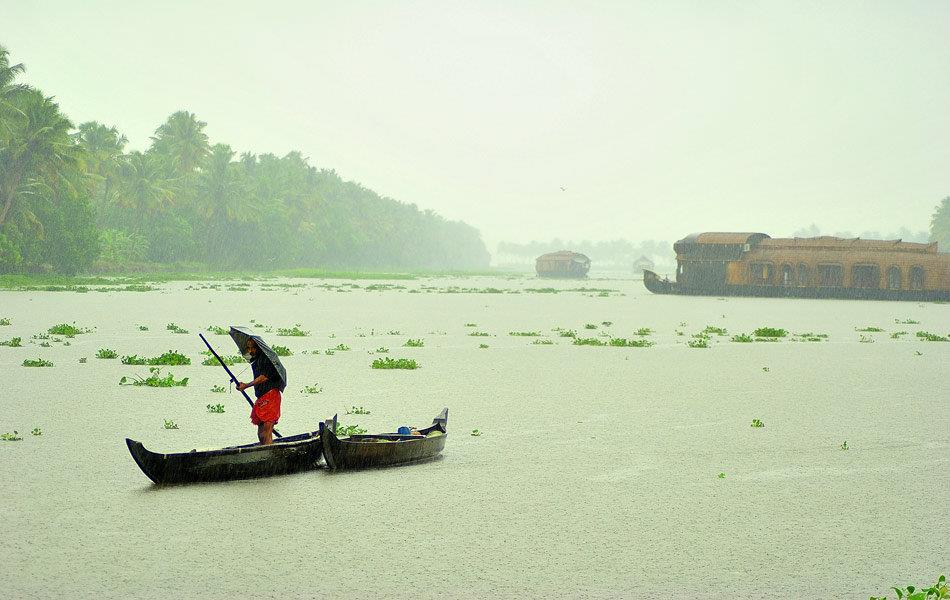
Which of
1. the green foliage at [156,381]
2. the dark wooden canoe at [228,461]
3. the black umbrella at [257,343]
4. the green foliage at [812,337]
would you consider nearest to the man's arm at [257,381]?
the black umbrella at [257,343]

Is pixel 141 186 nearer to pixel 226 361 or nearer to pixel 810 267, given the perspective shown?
pixel 810 267

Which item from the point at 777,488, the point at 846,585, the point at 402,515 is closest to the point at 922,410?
Result: the point at 777,488

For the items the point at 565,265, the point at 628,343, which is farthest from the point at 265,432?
the point at 565,265

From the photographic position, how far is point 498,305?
5425cm

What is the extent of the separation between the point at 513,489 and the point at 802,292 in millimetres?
62356

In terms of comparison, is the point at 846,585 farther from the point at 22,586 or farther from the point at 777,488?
the point at 22,586

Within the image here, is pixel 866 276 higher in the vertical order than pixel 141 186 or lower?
lower

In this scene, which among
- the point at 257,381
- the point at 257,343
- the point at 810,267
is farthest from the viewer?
the point at 810,267

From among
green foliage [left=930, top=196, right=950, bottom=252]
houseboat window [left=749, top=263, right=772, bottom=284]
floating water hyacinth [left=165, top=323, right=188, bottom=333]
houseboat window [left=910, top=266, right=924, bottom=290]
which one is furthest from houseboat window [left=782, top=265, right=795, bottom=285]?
green foliage [left=930, top=196, right=950, bottom=252]

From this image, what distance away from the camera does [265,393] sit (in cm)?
1127

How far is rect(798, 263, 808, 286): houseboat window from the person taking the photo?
66.8 metres

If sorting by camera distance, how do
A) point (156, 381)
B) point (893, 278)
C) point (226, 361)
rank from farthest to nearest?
1. point (893, 278)
2. point (226, 361)
3. point (156, 381)

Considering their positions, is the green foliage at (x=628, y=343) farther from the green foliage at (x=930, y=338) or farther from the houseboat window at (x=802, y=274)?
the houseboat window at (x=802, y=274)

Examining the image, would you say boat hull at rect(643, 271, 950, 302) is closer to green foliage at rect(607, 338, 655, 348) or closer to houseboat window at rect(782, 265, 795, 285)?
houseboat window at rect(782, 265, 795, 285)
